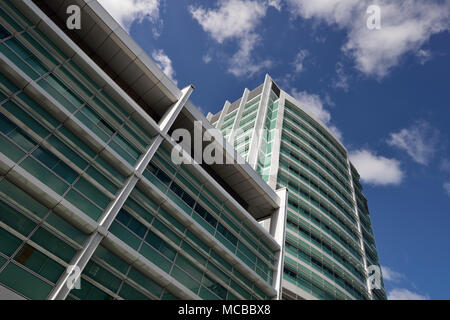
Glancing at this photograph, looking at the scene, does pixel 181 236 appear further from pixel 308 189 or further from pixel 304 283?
pixel 308 189

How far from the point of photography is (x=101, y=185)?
1602 centimetres

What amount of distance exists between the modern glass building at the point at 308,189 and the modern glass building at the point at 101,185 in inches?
582

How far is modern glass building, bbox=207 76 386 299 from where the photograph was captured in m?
36.3

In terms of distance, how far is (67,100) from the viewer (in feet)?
53.4

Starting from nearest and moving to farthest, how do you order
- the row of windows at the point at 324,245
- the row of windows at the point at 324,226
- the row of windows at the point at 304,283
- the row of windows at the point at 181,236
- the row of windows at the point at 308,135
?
the row of windows at the point at 181,236
the row of windows at the point at 304,283
the row of windows at the point at 324,245
the row of windows at the point at 324,226
the row of windows at the point at 308,135

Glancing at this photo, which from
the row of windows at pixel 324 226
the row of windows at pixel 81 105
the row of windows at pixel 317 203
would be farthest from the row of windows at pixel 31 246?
the row of windows at pixel 317 203

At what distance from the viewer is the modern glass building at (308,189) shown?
36.3m

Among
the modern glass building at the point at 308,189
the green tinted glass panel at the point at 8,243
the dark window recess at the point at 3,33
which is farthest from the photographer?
the modern glass building at the point at 308,189

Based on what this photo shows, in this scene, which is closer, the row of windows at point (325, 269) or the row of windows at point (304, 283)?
the row of windows at point (304, 283)

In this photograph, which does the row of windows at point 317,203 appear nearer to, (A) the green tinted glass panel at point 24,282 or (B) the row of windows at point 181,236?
(B) the row of windows at point 181,236

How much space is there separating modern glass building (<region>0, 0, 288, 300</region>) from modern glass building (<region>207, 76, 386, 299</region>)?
582 inches

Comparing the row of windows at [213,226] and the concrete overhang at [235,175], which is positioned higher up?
the concrete overhang at [235,175]

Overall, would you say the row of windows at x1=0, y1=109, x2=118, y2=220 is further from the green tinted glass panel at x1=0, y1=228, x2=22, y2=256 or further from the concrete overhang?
the concrete overhang

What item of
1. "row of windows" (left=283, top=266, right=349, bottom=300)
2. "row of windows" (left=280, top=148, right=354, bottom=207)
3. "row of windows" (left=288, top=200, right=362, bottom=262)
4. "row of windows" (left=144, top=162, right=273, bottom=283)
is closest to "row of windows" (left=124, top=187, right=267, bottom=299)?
"row of windows" (left=144, top=162, right=273, bottom=283)
